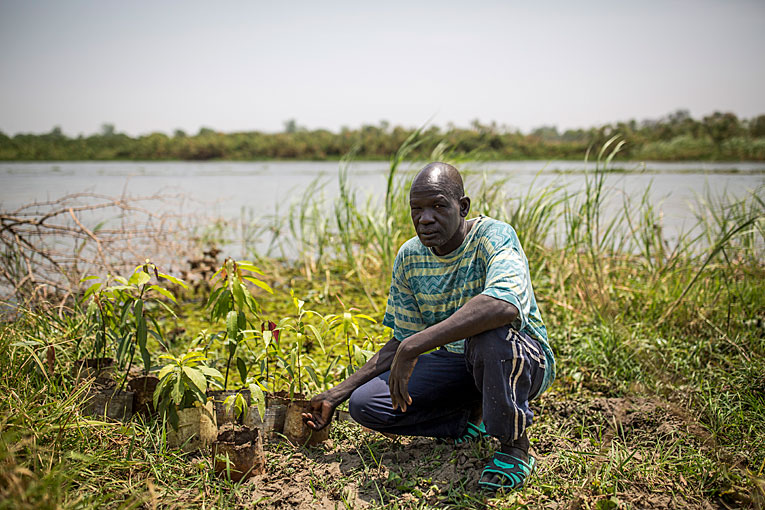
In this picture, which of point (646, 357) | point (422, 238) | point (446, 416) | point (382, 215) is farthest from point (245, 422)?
point (382, 215)

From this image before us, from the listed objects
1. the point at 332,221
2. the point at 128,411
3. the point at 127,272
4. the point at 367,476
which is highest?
the point at 332,221

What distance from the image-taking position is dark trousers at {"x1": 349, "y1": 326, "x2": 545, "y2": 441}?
1.92m

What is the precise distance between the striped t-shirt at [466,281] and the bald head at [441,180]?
0.61ft

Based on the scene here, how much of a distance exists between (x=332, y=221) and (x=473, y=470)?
11.4 ft

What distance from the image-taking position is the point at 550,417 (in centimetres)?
253

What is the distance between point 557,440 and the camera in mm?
2287

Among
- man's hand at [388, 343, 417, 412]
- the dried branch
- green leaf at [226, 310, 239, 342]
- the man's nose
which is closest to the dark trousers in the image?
man's hand at [388, 343, 417, 412]

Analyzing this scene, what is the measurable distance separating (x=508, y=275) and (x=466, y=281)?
0.28 m

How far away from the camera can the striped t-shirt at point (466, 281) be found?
191 cm

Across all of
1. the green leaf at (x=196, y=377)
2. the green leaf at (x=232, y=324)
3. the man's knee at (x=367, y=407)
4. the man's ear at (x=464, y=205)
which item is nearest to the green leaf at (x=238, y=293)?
the green leaf at (x=232, y=324)

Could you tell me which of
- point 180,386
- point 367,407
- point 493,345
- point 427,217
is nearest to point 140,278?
point 180,386

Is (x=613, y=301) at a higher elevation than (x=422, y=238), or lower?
lower

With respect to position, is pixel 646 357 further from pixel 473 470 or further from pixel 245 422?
pixel 245 422

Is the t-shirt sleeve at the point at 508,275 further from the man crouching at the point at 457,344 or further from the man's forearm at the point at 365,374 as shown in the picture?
the man's forearm at the point at 365,374
